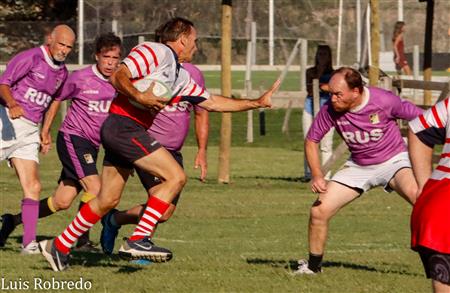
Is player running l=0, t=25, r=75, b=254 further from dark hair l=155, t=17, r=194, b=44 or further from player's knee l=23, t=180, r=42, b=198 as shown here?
dark hair l=155, t=17, r=194, b=44

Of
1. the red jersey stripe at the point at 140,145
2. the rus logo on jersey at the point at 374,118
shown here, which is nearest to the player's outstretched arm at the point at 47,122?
the red jersey stripe at the point at 140,145

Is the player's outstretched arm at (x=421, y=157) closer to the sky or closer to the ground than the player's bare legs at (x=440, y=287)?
closer to the sky

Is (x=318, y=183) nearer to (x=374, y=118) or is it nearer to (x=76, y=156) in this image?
(x=374, y=118)

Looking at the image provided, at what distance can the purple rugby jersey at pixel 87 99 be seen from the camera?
1318 cm

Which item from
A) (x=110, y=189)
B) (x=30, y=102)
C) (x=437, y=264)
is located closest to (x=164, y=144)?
(x=30, y=102)

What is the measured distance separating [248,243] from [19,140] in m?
2.82

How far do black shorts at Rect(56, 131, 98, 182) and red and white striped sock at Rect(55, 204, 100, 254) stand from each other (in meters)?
1.85

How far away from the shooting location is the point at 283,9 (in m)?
45.7

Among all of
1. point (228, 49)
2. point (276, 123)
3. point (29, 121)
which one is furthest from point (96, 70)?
point (276, 123)

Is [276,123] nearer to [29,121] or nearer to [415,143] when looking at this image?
[29,121]

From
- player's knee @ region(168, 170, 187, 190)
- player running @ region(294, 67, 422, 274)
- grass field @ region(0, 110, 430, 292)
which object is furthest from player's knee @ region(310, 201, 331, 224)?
player's knee @ region(168, 170, 187, 190)

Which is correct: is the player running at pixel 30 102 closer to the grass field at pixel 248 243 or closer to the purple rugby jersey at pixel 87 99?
the purple rugby jersey at pixel 87 99

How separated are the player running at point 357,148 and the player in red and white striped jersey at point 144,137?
760 millimetres

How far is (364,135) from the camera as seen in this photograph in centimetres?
1171
